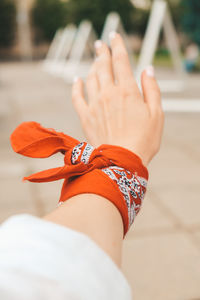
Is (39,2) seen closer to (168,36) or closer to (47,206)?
(168,36)

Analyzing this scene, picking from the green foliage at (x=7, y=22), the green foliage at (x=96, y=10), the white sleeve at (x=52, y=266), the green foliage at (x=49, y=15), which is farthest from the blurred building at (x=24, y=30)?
the white sleeve at (x=52, y=266)

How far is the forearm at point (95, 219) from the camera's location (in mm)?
586

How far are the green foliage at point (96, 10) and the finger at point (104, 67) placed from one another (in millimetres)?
36075

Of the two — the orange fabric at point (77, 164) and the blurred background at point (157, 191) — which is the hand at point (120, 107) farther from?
the blurred background at point (157, 191)

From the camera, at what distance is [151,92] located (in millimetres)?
884

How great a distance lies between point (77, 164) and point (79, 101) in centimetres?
27

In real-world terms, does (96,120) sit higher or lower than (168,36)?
higher

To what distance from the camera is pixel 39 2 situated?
125 ft

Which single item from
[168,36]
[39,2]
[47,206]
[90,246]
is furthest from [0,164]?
[39,2]

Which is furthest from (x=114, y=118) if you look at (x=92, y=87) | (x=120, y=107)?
(x=92, y=87)

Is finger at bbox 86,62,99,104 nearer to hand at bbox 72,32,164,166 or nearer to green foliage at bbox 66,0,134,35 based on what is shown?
hand at bbox 72,32,164,166

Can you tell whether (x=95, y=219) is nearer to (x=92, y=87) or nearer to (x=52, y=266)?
(x=52, y=266)

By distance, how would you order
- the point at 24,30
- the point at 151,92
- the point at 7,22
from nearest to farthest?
the point at 151,92, the point at 7,22, the point at 24,30

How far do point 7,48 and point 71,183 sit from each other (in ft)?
136
